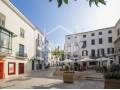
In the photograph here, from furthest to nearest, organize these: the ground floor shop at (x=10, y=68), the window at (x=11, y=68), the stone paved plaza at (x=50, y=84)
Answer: the window at (x=11, y=68) < the ground floor shop at (x=10, y=68) < the stone paved plaza at (x=50, y=84)

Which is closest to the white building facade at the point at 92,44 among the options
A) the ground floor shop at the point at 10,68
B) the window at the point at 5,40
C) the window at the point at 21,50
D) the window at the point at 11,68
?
the window at the point at 21,50

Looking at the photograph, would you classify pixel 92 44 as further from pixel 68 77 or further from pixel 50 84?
pixel 50 84

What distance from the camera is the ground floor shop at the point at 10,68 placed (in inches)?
653

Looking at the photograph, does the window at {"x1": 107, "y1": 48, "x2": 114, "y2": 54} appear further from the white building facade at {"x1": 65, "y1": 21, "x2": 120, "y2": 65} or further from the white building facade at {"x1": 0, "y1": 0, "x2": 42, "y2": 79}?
the white building facade at {"x1": 0, "y1": 0, "x2": 42, "y2": 79}

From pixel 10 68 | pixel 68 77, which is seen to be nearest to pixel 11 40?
pixel 10 68

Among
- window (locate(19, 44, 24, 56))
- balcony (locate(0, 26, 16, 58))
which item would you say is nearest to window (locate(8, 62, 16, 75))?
balcony (locate(0, 26, 16, 58))

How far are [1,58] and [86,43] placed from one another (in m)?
21.1

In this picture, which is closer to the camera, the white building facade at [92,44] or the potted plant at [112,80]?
the potted plant at [112,80]

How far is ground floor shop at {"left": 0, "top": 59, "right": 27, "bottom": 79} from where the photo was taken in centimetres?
1658

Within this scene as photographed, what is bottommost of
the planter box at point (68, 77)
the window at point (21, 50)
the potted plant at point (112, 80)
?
the planter box at point (68, 77)

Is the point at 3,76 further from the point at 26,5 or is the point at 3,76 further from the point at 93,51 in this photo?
the point at 93,51

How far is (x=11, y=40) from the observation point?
18.3m

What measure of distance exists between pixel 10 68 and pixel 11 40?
2.55 meters

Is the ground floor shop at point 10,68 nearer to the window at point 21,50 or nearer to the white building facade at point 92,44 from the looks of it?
the window at point 21,50
